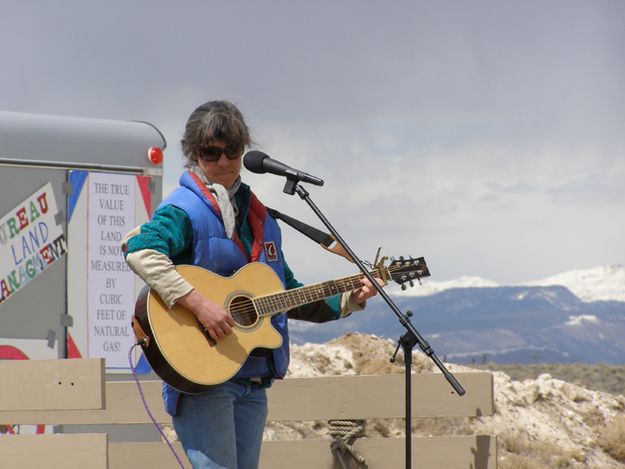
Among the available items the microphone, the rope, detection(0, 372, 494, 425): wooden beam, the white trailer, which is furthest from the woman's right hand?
the white trailer

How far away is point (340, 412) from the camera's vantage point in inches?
217

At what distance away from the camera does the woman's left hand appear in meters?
4.25

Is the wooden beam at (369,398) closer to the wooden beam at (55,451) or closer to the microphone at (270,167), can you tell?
the wooden beam at (55,451)

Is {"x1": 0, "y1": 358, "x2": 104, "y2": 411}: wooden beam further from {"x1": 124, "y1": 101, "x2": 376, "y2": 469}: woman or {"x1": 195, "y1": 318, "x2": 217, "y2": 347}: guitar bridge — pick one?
{"x1": 195, "y1": 318, "x2": 217, "y2": 347}: guitar bridge

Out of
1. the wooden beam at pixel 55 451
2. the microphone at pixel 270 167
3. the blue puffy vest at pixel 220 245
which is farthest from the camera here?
the wooden beam at pixel 55 451

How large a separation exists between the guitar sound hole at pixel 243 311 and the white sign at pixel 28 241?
3.42m

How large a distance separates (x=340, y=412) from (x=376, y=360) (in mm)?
5933

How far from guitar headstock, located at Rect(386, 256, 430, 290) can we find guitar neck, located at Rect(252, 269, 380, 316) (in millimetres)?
112

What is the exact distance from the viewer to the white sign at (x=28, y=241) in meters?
6.91

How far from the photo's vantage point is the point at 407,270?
4.51 meters

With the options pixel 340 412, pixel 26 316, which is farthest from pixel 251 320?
pixel 26 316

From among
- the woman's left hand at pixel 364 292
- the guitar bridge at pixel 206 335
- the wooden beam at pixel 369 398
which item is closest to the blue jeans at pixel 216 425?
the guitar bridge at pixel 206 335

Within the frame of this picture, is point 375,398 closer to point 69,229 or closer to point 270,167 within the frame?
point 270,167

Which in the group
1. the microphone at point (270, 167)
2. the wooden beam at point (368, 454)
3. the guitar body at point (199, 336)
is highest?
the microphone at point (270, 167)
